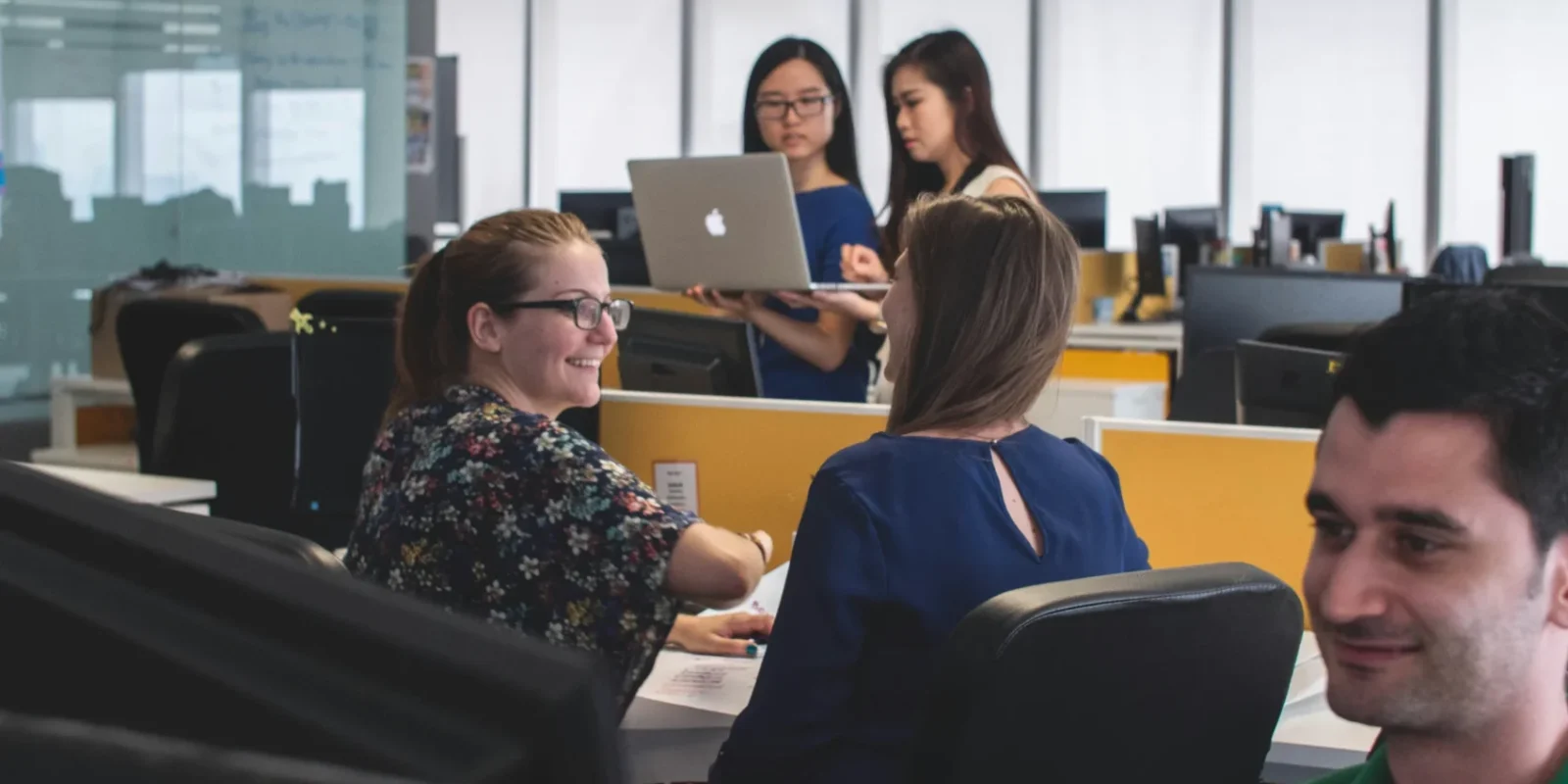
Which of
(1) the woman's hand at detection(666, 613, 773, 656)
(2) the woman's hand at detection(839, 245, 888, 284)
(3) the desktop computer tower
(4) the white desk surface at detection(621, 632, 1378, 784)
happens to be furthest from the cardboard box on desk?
(3) the desktop computer tower

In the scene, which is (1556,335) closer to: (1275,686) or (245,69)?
(1275,686)

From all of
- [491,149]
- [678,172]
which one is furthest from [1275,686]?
[491,149]

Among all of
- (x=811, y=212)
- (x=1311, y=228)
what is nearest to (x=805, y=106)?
(x=811, y=212)

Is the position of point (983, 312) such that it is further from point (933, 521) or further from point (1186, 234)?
point (1186, 234)

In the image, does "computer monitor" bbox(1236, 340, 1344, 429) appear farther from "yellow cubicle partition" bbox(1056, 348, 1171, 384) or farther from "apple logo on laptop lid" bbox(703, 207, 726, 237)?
"yellow cubicle partition" bbox(1056, 348, 1171, 384)

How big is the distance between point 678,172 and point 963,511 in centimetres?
196

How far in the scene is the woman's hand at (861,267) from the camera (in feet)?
10.6

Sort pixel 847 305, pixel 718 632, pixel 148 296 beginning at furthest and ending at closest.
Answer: pixel 148 296 < pixel 847 305 < pixel 718 632

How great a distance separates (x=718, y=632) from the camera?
213 cm

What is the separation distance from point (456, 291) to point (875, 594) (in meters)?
0.73

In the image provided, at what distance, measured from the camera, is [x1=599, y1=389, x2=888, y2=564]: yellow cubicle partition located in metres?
2.46

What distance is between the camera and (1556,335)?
92 centimetres

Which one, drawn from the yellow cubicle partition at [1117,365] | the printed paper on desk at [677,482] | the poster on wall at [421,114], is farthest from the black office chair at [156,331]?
the poster on wall at [421,114]

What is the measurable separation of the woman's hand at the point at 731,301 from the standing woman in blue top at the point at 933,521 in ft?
5.01
